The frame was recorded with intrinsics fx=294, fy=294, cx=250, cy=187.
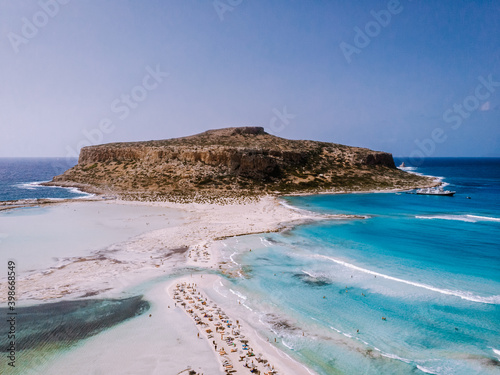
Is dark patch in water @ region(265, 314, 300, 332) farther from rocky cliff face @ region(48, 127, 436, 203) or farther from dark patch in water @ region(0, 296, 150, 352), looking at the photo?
rocky cliff face @ region(48, 127, 436, 203)

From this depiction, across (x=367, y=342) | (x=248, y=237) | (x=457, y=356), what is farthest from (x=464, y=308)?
(x=248, y=237)

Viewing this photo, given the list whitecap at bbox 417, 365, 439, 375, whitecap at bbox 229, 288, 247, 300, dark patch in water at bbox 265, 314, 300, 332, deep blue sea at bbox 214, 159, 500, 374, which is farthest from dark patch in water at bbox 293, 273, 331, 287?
whitecap at bbox 417, 365, 439, 375

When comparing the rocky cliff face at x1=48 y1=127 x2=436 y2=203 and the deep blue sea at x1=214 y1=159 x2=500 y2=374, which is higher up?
the rocky cliff face at x1=48 y1=127 x2=436 y2=203

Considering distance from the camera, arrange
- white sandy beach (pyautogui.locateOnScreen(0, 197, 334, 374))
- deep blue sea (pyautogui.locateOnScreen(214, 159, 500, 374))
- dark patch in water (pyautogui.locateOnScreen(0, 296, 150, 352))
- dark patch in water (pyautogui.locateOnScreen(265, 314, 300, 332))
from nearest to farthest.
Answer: white sandy beach (pyautogui.locateOnScreen(0, 197, 334, 374)) < deep blue sea (pyautogui.locateOnScreen(214, 159, 500, 374)) < dark patch in water (pyautogui.locateOnScreen(0, 296, 150, 352)) < dark patch in water (pyautogui.locateOnScreen(265, 314, 300, 332))

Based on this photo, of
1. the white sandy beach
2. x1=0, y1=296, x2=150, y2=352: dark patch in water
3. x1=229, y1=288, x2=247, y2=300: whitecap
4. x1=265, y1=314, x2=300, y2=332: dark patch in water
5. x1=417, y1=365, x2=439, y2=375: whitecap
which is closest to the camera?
x1=417, y1=365, x2=439, y2=375: whitecap

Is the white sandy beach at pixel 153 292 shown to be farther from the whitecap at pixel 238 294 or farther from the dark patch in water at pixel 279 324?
the whitecap at pixel 238 294

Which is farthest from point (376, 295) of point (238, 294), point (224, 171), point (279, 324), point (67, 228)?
point (224, 171)

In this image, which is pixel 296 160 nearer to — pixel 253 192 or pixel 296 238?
pixel 253 192
